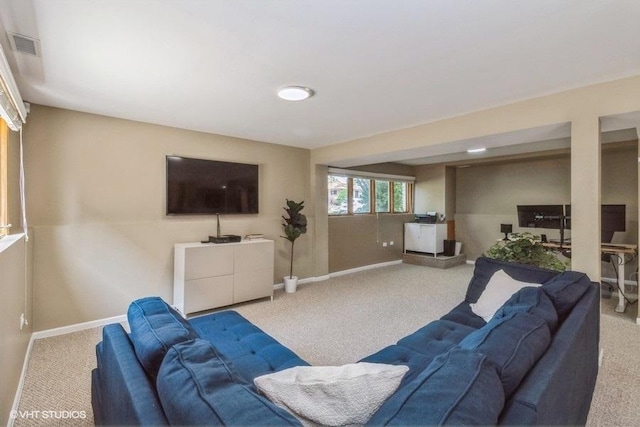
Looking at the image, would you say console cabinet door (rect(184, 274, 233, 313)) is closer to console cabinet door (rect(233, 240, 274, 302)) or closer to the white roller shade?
console cabinet door (rect(233, 240, 274, 302))

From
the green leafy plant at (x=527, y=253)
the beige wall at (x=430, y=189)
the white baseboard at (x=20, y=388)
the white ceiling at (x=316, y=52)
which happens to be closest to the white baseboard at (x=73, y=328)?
the white baseboard at (x=20, y=388)

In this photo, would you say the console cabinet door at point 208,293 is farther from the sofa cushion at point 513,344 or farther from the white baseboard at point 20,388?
the sofa cushion at point 513,344

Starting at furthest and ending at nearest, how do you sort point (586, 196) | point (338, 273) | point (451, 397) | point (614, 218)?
point (338, 273), point (614, 218), point (586, 196), point (451, 397)

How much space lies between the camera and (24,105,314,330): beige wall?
3051 millimetres

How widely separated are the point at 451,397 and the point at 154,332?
1.08m

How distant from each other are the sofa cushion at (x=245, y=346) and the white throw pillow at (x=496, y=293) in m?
1.49

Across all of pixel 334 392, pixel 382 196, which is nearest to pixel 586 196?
pixel 334 392

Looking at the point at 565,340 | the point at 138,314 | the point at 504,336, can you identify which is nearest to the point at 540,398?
the point at 504,336

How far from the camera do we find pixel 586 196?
257cm

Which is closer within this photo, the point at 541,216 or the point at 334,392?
the point at 334,392

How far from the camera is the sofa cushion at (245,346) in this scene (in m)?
1.63

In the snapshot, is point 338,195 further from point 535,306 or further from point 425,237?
point 535,306

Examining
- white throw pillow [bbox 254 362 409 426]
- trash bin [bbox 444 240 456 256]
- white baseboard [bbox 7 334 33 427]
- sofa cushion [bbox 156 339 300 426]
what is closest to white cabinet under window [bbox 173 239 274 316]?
white baseboard [bbox 7 334 33 427]

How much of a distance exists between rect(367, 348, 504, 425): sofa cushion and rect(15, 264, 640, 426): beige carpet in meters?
1.67
